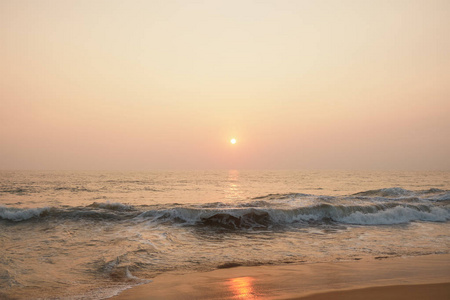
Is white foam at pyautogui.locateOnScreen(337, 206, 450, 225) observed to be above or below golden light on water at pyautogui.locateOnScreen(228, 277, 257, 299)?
below

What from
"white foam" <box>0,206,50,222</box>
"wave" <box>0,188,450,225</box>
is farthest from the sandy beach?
"white foam" <box>0,206,50,222</box>

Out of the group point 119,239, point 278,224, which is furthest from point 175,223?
point 278,224

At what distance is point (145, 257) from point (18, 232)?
25.4 feet

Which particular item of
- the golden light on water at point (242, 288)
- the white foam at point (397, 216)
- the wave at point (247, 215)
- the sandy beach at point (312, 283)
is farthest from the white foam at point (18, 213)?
the white foam at point (397, 216)

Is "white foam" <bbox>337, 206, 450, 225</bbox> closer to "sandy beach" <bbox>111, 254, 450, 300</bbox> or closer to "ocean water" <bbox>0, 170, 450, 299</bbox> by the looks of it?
"ocean water" <bbox>0, 170, 450, 299</bbox>

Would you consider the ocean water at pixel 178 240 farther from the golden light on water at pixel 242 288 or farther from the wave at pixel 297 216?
the golden light on water at pixel 242 288

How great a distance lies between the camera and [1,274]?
7.38 meters

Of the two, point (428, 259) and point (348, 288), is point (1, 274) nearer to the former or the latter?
point (348, 288)

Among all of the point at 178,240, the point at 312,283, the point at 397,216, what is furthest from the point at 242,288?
the point at 397,216

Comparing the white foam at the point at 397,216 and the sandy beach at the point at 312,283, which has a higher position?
the sandy beach at the point at 312,283

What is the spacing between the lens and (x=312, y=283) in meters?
6.63

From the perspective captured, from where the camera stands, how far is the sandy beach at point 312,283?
589cm

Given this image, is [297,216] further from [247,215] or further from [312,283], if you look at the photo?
[312,283]

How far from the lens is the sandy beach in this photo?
19.3ft
